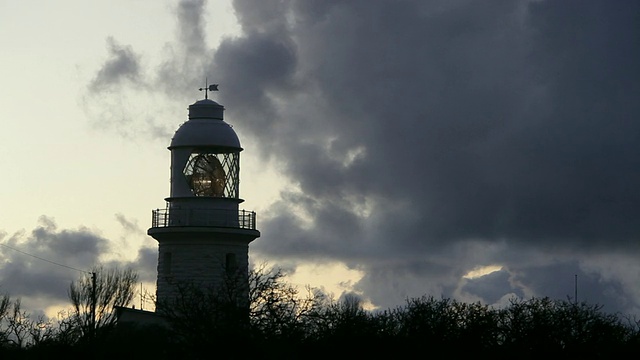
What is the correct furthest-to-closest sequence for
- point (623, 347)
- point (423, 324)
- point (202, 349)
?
point (423, 324) → point (623, 347) → point (202, 349)

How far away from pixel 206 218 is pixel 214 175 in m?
2.03

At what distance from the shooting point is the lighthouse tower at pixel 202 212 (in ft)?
218

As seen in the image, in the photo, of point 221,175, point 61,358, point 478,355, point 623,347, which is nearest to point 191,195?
point 221,175

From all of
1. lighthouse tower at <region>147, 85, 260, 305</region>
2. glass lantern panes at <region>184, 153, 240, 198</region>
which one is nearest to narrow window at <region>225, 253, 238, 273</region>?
lighthouse tower at <region>147, 85, 260, 305</region>

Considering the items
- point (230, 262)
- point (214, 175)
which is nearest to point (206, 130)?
point (214, 175)

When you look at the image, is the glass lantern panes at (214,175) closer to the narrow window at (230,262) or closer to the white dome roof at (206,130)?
the white dome roof at (206,130)

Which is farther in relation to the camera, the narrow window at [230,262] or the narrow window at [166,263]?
the narrow window at [166,263]

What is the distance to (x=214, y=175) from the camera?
68062mm

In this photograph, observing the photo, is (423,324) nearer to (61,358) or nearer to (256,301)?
(256,301)

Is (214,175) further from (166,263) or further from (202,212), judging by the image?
(166,263)

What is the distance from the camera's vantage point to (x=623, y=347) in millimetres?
61469

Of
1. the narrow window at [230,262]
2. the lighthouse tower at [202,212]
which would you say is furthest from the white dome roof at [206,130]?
the narrow window at [230,262]

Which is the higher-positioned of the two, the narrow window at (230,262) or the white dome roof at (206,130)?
the white dome roof at (206,130)

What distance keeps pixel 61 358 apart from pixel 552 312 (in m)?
19.7
